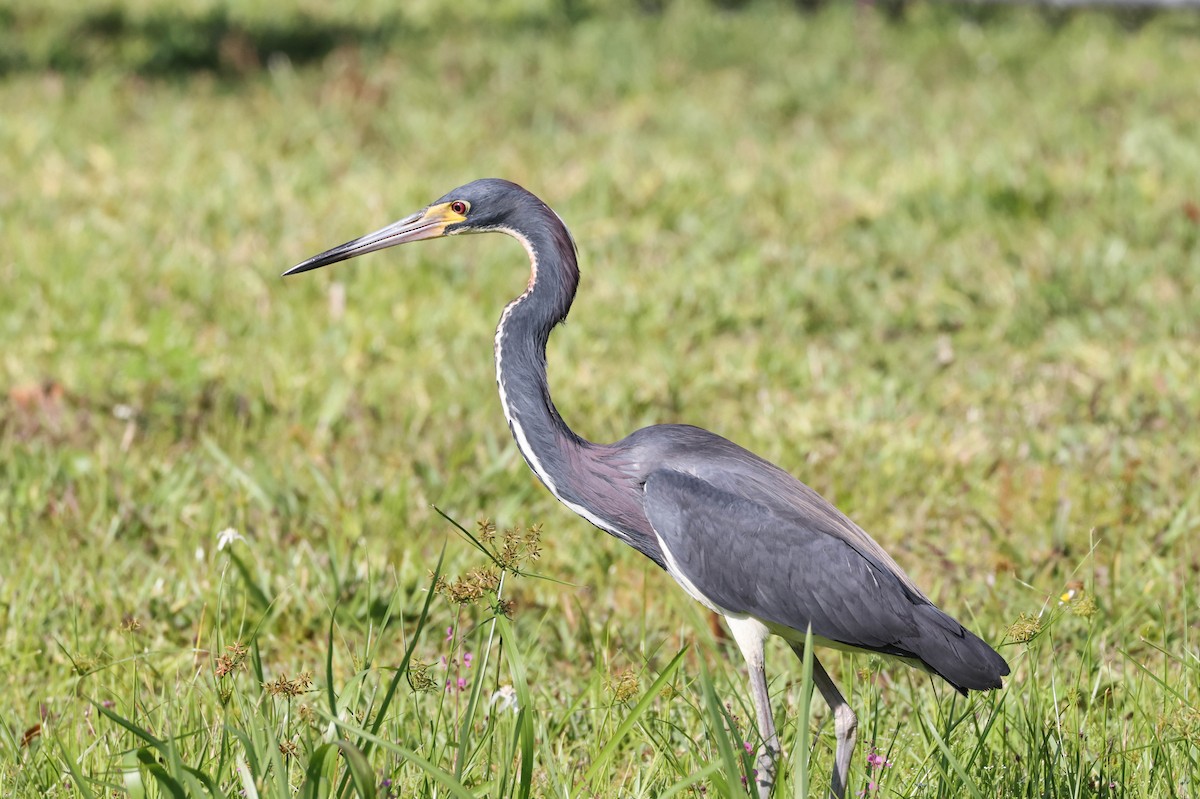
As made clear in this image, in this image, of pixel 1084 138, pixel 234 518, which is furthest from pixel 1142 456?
pixel 1084 138

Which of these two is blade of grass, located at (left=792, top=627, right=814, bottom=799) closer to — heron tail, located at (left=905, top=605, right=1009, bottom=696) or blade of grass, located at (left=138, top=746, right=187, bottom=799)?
heron tail, located at (left=905, top=605, right=1009, bottom=696)

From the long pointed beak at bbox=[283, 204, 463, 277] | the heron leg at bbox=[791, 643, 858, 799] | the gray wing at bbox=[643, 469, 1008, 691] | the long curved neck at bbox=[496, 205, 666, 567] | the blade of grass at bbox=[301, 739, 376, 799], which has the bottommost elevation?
the heron leg at bbox=[791, 643, 858, 799]

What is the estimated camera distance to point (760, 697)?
3.12 m

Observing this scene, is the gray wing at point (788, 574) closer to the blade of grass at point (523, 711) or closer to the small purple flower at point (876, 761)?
the small purple flower at point (876, 761)

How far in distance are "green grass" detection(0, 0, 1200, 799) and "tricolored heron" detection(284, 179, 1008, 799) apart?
170 mm

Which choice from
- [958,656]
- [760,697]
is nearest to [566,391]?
[760,697]

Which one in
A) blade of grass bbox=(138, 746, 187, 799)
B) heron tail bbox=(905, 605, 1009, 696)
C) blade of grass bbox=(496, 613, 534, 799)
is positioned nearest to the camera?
blade of grass bbox=(138, 746, 187, 799)

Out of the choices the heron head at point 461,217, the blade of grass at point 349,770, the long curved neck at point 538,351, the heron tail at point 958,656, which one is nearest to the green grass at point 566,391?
the blade of grass at point 349,770

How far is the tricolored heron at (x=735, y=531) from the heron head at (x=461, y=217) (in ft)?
0.12

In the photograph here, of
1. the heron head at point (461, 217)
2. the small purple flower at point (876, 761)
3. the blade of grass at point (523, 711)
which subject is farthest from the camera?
the heron head at point (461, 217)

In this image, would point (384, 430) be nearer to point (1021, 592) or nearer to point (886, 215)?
point (1021, 592)

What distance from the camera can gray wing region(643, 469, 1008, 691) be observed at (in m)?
3.13

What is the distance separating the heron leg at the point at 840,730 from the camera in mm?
3038

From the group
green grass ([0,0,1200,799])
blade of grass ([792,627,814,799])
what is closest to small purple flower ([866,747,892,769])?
green grass ([0,0,1200,799])
